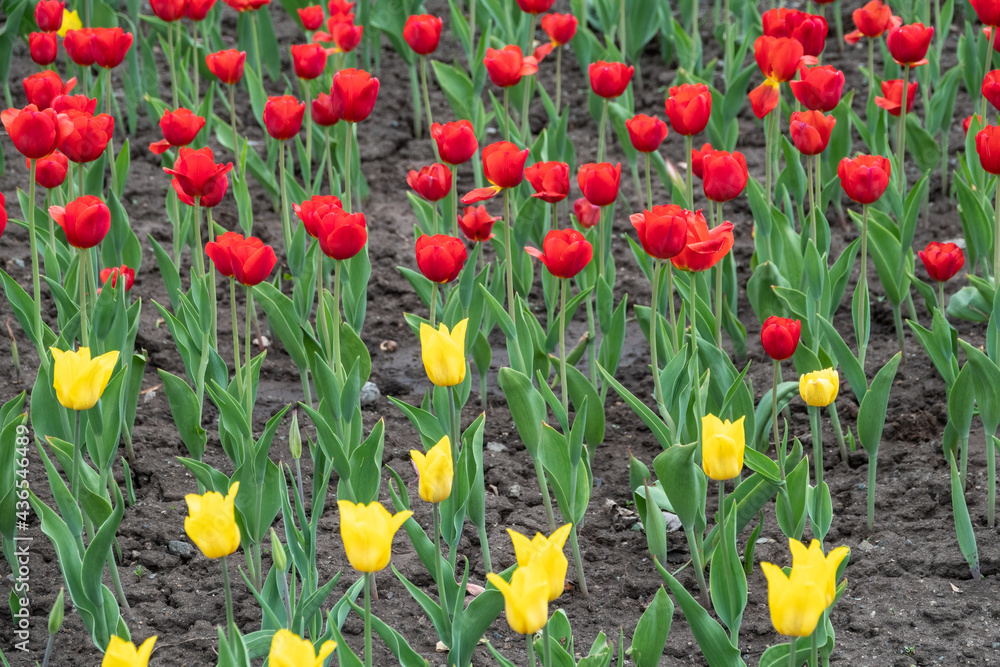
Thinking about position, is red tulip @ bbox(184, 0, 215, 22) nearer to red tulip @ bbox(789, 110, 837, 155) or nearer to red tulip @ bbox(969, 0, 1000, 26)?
red tulip @ bbox(789, 110, 837, 155)

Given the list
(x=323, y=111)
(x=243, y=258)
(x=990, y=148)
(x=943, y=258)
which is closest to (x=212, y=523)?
(x=243, y=258)

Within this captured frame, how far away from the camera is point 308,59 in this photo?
128 inches

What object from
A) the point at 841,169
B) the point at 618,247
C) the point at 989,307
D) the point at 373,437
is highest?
the point at 841,169

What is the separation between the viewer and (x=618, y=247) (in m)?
4.11

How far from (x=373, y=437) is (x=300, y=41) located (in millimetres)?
3812

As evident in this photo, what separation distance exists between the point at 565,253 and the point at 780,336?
470 millimetres

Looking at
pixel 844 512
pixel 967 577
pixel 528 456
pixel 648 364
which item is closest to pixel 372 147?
pixel 648 364

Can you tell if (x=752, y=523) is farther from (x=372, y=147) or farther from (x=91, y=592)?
(x=372, y=147)

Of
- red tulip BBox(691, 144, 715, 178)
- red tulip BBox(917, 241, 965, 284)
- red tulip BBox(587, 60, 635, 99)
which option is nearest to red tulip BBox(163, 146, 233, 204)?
red tulip BBox(691, 144, 715, 178)

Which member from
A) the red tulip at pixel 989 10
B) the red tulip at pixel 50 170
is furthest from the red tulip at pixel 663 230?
the red tulip at pixel 989 10

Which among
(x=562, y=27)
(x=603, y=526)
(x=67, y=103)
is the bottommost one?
(x=603, y=526)

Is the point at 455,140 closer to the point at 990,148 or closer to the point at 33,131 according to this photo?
the point at 33,131

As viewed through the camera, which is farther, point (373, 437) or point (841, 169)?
point (841, 169)

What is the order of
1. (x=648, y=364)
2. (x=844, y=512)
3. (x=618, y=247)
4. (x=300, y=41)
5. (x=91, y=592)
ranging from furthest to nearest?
(x=300, y=41) < (x=618, y=247) < (x=648, y=364) < (x=844, y=512) < (x=91, y=592)
